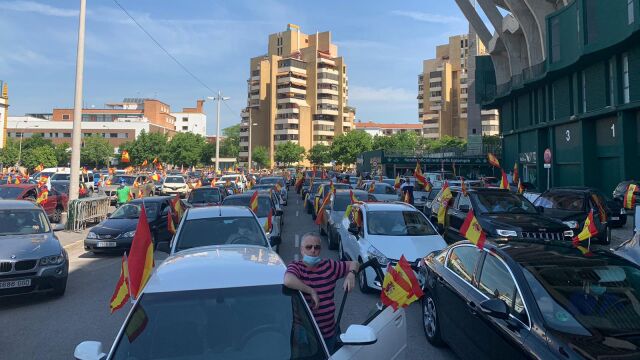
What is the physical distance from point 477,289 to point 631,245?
12.2 ft

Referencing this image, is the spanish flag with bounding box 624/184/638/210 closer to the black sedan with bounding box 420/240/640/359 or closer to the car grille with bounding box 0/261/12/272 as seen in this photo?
the black sedan with bounding box 420/240/640/359

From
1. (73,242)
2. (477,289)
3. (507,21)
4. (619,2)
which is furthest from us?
(507,21)

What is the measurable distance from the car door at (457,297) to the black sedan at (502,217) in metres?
3.65

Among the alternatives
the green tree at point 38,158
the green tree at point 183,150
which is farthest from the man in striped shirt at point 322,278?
the green tree at point 183,150

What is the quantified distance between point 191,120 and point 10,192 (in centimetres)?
14924

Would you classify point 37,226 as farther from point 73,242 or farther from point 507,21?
point 507,21

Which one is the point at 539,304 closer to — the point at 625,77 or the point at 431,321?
the point at 431,321

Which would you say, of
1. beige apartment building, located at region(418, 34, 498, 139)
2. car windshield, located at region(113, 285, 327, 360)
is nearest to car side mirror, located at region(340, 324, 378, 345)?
car windshield, located at region(113, 285, 327, 360)

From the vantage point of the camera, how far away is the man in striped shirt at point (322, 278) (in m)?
3.86

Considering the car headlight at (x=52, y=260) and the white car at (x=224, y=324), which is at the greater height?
the white car at (x=224, y=324)

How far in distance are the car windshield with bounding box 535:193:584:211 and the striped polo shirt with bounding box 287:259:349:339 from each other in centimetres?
1100

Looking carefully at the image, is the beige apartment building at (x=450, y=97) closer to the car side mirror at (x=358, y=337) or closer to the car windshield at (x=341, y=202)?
the car windshield at (x=341, y=202)

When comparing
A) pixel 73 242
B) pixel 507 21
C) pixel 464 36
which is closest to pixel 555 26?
pixel 507 21

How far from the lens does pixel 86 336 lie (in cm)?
612
